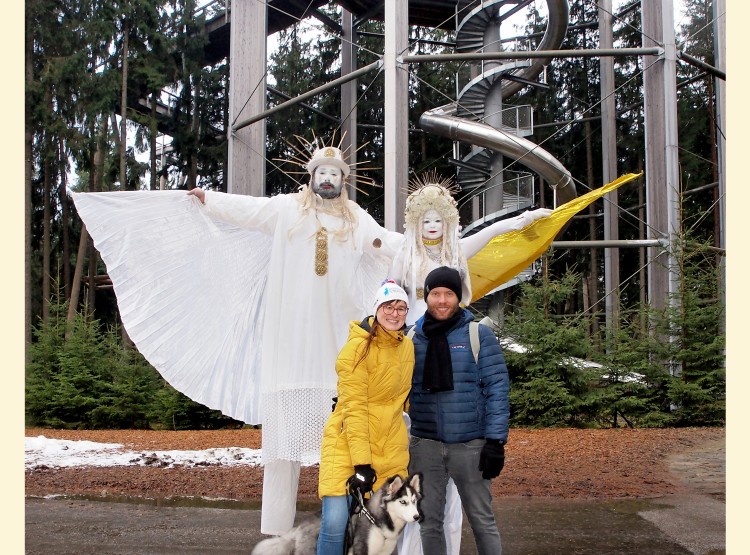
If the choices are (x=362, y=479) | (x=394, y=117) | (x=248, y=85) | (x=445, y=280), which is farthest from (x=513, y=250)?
(x=248, y=85)

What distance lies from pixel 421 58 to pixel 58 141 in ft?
49.4

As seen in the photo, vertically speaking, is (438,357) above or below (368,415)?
above

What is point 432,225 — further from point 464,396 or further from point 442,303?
point 464,396

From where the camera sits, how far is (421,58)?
46.9 ft

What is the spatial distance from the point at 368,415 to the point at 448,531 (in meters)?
1.05

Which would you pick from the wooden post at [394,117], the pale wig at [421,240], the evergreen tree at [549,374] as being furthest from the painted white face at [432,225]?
the wooden post at [394,117]

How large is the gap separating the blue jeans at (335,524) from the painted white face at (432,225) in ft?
6.20

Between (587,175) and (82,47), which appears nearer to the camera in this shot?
(82,47)

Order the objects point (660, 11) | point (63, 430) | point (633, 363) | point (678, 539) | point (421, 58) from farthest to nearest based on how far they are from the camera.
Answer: point (660, 11) < point (421, 58) < point (63, 430) < point (633, 363) < point (678, 539)

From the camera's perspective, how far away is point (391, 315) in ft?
Answer: 13.0

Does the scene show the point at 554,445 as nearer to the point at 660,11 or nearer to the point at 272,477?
the point at 272,477

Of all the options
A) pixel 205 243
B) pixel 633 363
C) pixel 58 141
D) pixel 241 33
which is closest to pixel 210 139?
pixel 58 141

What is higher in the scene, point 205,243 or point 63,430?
point 205,243

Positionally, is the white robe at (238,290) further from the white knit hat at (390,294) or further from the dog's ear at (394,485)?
the dog's ear at (394,485)
